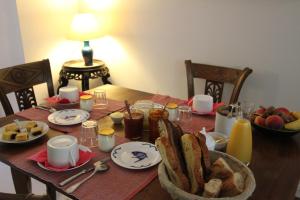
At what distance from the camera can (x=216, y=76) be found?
2.01m

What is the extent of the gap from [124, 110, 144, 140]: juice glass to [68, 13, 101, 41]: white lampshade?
4.78 ft

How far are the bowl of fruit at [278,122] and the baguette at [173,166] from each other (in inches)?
22.8

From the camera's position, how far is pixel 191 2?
2.19 metres

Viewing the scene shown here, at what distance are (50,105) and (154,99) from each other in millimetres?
554

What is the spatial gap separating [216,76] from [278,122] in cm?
84

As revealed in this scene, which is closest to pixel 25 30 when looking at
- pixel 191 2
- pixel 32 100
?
pixel 32 100

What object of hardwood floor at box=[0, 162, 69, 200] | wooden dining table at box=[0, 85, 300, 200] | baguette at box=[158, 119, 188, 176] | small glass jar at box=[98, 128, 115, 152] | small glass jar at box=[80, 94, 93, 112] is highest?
baguette at box=[158, 119, 188, 176]

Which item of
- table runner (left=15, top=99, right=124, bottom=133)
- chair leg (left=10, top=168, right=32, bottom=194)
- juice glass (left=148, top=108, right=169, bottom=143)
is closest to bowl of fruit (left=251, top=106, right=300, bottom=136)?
juice glass (left=148, top=108, right=169, bottom=143)

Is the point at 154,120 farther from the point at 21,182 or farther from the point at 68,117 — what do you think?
the point at 21,182

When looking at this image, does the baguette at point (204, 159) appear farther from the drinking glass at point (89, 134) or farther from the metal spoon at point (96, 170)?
the drinking glass at point (89, 134)

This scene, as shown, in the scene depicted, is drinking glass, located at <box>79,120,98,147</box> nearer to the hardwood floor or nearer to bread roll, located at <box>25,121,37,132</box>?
bread roll, located at <box>25,121,37,132</box>

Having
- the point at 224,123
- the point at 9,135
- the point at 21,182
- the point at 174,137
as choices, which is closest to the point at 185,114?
the point at 224,123

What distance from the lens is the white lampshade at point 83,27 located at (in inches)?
96.4

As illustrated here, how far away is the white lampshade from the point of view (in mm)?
2449
